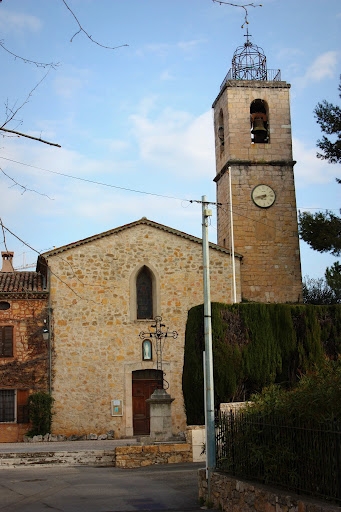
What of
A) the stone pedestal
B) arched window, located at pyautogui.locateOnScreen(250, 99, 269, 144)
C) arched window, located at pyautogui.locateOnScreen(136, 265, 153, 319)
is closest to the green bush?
arched window, located at pyautogui.locateOnScreen(136, 265, 153, 319)

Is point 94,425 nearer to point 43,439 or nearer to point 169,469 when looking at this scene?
point 43,439

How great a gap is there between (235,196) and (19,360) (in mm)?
11913

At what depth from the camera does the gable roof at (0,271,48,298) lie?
1130 inches

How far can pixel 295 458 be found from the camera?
9.04 m

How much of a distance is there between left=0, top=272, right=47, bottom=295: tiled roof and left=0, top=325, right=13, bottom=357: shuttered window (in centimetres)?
150

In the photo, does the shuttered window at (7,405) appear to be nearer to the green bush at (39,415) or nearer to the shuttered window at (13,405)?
the shuttered window at (13,405)

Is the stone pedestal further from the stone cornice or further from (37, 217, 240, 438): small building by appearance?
the stone cornice

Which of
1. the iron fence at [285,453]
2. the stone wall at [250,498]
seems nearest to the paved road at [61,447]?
the stone wall at [250,498]

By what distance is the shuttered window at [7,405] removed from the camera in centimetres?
2778

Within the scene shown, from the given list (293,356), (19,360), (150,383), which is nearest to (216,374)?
(293,356)

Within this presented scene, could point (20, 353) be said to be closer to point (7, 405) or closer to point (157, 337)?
point (7, 405)

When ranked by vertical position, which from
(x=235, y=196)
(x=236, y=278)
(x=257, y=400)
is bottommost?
(x=257, y=400)

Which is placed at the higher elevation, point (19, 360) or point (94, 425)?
point (19, 360)

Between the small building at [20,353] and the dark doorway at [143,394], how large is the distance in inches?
146
